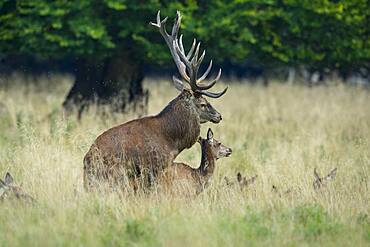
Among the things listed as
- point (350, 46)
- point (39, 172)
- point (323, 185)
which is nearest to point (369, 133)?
point (350, 46)

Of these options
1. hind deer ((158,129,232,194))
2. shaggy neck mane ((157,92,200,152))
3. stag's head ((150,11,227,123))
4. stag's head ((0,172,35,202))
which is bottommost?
stag's head ((0,172,35,202))

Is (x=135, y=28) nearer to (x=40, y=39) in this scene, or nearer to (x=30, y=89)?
(x=40, y=39)

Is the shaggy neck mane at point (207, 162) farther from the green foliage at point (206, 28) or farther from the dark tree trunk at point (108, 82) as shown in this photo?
the dark tree trunk at point (108, 82)

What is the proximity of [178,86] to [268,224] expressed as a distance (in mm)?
2750

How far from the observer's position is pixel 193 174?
9.68m

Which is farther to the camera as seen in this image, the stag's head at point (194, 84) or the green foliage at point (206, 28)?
the green foliage at point (206, 28)

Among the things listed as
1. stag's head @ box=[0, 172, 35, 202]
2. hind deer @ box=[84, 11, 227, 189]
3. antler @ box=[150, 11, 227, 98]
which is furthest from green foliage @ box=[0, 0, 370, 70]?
stag's head @ box=[0, 172, 35, 202]

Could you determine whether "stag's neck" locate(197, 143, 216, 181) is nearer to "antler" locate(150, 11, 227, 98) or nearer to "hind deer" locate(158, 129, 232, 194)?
"hind deer" locate(158, 129, 232, 194)

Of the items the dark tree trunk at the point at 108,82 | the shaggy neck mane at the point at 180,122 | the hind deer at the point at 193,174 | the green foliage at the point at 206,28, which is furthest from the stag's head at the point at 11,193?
the dark tree trunk at the point at 108,82

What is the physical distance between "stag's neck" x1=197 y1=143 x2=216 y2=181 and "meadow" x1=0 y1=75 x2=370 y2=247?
156mm

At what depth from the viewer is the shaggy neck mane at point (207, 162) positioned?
9.88 meters

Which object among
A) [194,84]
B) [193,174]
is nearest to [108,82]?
[194,84]

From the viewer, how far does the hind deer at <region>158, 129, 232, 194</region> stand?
30.3 feet

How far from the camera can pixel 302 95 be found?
73.6 feet
